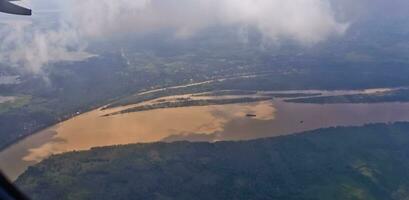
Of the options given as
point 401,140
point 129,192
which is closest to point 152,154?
point 129,192

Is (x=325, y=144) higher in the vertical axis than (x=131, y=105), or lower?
lower

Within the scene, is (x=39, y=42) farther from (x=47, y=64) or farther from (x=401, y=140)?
(x=401, y=140)

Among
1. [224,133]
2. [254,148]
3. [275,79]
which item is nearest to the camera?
[254,148]

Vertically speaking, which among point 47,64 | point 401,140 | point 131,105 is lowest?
point 401,140

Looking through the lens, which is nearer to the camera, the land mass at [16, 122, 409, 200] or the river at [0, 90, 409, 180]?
the land mass at [16, 122, 409, 200]

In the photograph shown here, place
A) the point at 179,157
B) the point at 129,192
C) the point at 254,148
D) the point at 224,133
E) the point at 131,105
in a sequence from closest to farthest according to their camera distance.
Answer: the point at 129,192, the point at 179,157, the point at 254,148, the point at 224,133, the point at 131,105

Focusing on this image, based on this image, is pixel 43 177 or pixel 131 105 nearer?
pixel 43 177

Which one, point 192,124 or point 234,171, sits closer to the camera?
point 234,171

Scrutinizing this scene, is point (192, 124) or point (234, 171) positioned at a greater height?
point (192, 124)
